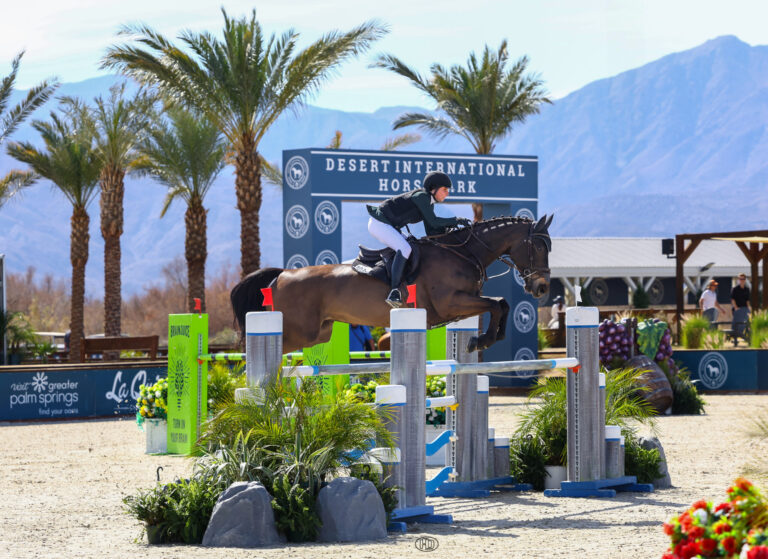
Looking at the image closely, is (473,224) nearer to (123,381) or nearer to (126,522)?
(126,522)

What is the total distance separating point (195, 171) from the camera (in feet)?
91.2

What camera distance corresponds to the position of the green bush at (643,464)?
810 centimetres

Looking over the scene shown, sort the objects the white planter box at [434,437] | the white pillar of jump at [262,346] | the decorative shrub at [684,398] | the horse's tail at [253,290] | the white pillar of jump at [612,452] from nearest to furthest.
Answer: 1. the white pillar of jump at [262,346]
2. the white pillar of jump at [612,452]
3. the horse's tail at [253,290]
4. the white planter box at [434,437]
5. the decorative shrub at [684,398]

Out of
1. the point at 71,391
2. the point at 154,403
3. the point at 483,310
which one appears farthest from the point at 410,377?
the point at 71,391

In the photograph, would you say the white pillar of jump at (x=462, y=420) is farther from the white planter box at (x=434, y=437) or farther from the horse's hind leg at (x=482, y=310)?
the white planter box at (x=434, y=437)

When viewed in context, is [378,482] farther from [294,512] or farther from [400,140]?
[400,140]

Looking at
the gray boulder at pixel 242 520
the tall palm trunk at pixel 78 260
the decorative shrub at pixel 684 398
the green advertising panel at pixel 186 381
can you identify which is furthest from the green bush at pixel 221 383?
the tall palm trunk at pixel 78 260

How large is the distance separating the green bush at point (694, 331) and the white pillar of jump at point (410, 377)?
1542 centimetres

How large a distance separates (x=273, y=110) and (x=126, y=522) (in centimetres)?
1620

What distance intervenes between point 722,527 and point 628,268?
137ft

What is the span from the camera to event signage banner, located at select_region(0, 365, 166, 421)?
1558 cm

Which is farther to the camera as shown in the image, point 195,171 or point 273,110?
point 195,171

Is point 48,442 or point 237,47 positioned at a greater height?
point 237,47

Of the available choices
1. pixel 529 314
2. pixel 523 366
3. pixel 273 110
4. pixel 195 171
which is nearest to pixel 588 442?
pixel 523 366
